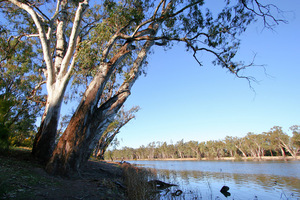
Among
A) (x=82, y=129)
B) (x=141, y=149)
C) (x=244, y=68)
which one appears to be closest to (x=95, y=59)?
(x=82, y=129)

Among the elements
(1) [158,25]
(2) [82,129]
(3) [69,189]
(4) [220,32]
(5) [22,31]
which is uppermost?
(5) [22,31]

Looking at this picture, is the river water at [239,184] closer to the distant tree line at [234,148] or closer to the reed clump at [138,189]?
the reed clump at [138,189]

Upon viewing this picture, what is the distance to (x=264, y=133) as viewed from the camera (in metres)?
43.9

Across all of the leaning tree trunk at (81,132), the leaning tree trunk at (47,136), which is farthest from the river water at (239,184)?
the leaning tree trunk at (47,136)

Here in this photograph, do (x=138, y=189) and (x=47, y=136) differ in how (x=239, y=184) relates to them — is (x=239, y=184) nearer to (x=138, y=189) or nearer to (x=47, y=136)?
(x=138, y=189)

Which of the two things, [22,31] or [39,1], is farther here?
[22,31]

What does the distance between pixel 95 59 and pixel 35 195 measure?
3830mm

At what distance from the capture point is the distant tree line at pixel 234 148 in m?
39.6

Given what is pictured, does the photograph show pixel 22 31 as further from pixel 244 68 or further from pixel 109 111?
pixel 244 68

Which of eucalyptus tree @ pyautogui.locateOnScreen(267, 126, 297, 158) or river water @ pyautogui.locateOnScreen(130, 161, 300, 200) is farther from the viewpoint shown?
eucalyptus tree @ pyautogui.locateOnScreen(267, 126, 297, 158)

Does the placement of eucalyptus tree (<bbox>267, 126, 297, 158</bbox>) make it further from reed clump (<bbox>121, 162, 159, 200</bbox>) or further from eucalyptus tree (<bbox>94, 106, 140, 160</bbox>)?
reed clump (<bbox>121, 162, 159, 200</bbox>)

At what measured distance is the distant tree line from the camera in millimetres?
39594

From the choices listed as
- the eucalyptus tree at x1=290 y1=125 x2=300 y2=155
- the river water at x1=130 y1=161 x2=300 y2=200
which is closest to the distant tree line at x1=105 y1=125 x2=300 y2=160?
the eucalyptus tree at x1=290 y1=125 x2=300 y2=155

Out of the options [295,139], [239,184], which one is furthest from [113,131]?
[295,139]
